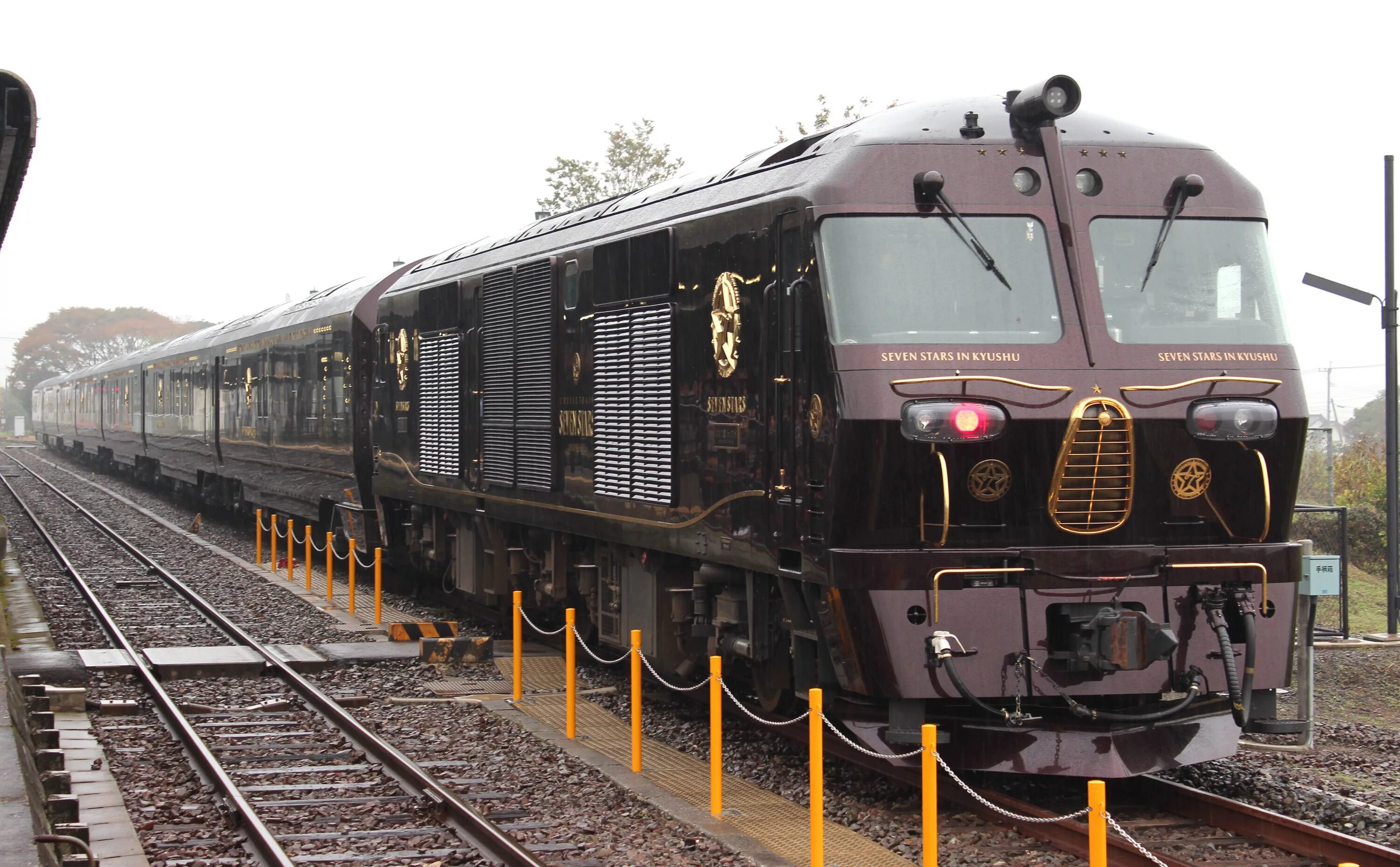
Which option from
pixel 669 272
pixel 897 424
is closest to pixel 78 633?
pixel 669 272

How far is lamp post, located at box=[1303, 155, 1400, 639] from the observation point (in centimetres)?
1362

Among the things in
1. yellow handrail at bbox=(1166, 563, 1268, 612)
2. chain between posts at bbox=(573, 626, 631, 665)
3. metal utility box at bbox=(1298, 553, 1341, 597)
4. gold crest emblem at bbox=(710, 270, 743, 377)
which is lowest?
chain between posts at bbox=(573, 626, 631, 665)

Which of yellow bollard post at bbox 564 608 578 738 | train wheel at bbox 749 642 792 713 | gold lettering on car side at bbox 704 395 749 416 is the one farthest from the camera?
yellow bollard post at bbox 564 608 578 738

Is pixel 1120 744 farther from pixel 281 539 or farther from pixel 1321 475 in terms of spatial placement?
pixel 1321 475

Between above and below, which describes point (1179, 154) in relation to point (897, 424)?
above

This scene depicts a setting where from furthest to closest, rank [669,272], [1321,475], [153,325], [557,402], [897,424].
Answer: [153,325] < [1321,475] < [557,402] < [669,272] < [897,424]

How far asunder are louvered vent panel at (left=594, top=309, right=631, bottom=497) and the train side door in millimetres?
2069

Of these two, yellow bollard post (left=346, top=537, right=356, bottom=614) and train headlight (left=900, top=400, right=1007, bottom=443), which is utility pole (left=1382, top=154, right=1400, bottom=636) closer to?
train headlight (left=900, top=400, right=1007, bottom=443)

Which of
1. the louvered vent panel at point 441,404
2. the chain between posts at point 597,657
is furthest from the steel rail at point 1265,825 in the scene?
the louvered vent panel at point 441,404

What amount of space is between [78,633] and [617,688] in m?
6.48

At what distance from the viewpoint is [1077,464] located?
7172mm

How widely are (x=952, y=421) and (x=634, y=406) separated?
3.11 meters

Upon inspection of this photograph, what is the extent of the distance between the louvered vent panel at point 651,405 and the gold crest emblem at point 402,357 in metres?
6.10

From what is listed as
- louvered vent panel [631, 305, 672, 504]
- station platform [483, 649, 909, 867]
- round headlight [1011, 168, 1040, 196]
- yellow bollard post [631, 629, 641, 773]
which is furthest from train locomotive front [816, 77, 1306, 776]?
louvered vent panel [631, 305, 672, 504]
